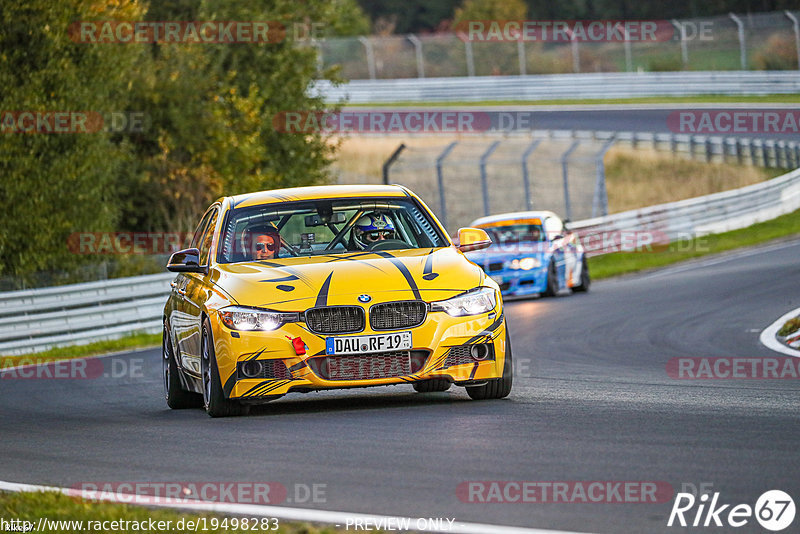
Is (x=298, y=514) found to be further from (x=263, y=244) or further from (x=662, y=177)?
(x=662, y=177)

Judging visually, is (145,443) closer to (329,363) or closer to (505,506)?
(329,363)

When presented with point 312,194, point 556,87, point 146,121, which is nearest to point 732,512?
point 312,194

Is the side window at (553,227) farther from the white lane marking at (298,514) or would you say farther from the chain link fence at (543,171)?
the white lane marking at (298,514)

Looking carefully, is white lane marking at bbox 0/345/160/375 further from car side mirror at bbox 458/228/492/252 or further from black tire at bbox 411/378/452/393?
car side mirror at bbox 458/228/492/252

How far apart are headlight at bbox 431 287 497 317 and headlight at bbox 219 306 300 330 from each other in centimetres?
98

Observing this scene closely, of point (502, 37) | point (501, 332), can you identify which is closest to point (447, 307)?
point (501, 332)

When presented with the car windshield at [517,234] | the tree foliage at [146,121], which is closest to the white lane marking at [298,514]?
the tree foliage at [146,121]

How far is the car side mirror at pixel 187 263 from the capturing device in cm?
1068

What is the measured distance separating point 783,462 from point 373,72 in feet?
173

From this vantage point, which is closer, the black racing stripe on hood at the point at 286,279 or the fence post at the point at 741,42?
the black racing stripe on hood at the point at 286,279

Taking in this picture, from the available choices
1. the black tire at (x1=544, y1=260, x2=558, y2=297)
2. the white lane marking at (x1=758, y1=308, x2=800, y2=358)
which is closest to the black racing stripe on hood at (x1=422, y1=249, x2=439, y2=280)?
the white lane marking at (x1=758, y1=308, x2=800, y2=358)

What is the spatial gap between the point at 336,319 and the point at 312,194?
5.58 ft

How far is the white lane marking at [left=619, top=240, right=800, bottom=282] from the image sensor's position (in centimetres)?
2730

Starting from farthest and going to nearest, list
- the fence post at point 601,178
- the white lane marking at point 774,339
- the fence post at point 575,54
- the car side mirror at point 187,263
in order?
the fence post at point 575,54 → the fence post at point 601,178 → the white lane marking at point 774,339 → the car side mirror at point 187,263
